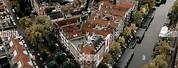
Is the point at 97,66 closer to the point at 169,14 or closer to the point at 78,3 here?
the point at 78,3

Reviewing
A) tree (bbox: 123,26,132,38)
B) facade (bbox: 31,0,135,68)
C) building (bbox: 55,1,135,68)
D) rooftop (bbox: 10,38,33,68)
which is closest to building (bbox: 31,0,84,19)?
facade (bbox: 31,0,135,68)

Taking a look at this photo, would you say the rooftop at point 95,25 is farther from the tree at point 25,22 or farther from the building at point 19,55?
the building at point 19,55

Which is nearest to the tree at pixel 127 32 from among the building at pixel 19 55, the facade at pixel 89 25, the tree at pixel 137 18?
the facade at pixel 89 25

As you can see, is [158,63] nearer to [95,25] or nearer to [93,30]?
[93,30]

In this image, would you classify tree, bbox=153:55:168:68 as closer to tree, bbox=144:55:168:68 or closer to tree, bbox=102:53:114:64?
tree, bbox=144:55:168:68

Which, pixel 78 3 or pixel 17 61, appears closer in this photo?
pixel 17 61

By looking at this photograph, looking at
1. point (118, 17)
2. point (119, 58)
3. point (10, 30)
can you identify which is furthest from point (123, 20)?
point (10, 30)
